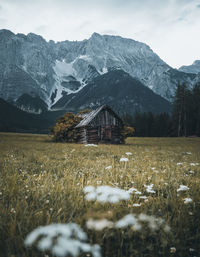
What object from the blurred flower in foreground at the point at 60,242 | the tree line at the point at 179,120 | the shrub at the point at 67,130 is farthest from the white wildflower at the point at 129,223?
the tree line at the point at 179,120

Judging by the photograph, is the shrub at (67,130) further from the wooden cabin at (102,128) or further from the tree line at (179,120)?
the tree line at (179,120)

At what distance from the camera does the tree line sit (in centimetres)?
6562

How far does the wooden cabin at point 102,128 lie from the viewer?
2830 centimetres

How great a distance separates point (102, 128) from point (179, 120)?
47.6 meters

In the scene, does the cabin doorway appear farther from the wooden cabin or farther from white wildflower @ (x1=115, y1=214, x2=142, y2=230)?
white wildflower @ (x1=115, y1=214, x2=142, y2=230)

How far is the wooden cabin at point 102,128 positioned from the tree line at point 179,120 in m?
43.6

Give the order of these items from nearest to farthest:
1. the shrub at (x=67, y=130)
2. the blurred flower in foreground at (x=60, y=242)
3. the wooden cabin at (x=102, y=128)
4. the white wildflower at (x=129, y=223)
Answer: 1. the blurred flower in foreground at (x=60, y=242)
2. the white wildflower at (x=129, y=223)
3. the wooden cabin at (x=102, y=128)
4. the shrub at (x=67, y=130)

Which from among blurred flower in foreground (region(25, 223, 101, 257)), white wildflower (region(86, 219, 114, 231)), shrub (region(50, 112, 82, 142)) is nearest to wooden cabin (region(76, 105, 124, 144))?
shrub (region(50, 112, 82, 142))

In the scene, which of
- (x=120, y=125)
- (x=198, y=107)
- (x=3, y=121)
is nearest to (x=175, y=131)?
(x=198, y=107)

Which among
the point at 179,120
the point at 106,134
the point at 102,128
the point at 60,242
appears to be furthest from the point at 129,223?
the point at 179,120

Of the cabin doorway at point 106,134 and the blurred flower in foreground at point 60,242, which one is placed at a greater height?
the blurred flower in foreground at point 60,242

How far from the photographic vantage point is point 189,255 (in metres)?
1.63

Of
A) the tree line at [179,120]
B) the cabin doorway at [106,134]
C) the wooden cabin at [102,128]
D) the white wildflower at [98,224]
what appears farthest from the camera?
the tree line at [179,120]

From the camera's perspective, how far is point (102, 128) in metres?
29.7
